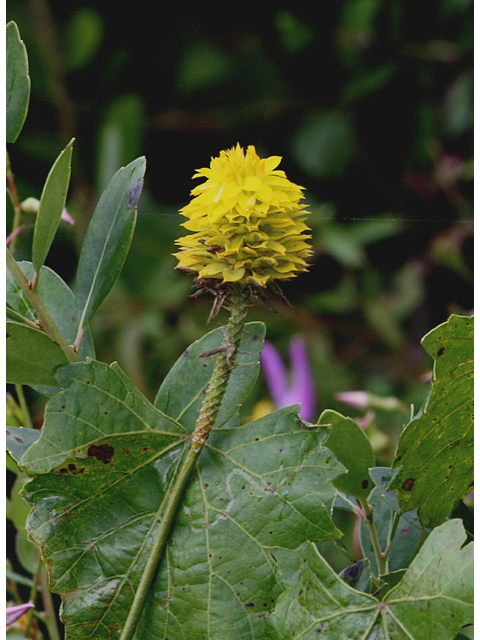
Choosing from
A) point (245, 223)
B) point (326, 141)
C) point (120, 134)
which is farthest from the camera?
point (326, 141)

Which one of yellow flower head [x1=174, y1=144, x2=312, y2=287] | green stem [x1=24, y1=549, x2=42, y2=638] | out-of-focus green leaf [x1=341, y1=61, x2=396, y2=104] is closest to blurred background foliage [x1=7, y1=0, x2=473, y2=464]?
out-of-focus green leaf [x1=341, y1=61, x2=396, y2=104]

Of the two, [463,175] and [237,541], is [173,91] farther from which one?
[237,541]

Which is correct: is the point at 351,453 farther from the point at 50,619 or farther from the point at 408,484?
the point at 50,619

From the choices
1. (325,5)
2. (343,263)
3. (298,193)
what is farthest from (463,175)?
(298,193)

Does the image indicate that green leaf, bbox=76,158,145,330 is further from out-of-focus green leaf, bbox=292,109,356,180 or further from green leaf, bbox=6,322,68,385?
out-of-focus green leaf, bbox=292,109,356,180

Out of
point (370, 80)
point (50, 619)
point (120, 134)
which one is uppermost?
point (370, 80)

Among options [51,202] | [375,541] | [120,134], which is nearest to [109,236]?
[51,202]
